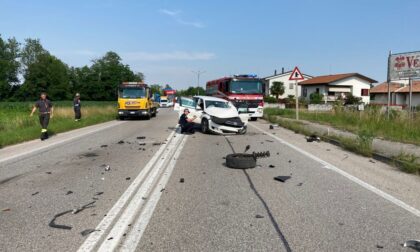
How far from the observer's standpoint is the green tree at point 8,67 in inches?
3354

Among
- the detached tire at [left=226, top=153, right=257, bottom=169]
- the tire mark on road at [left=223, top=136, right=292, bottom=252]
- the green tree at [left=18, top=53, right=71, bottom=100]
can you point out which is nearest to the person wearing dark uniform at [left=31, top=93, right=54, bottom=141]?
the detached tire at [left=226, top=153, right=257, bottom=169]

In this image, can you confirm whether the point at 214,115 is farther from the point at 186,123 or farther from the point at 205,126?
the point at 186,123

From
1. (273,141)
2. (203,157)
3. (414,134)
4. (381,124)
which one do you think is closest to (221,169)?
(203,157)

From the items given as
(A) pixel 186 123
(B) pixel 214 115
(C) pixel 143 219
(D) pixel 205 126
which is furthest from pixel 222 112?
(C) pixel 143 219

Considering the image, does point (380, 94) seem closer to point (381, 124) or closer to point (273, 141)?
point (381, 124)

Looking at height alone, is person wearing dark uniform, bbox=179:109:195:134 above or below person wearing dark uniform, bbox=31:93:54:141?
below

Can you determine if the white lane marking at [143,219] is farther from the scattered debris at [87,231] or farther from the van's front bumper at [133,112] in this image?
the van's front bumper at [133,112]

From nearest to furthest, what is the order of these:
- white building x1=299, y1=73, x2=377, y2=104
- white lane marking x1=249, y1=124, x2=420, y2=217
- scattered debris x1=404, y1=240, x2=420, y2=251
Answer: scattered debris x1=404, y1=240, x2=420, y2=251 < white lane marking x1=249, y1=124, x2=420, y2=217 < white building x1=299, y1=73, x2=377, y2=104

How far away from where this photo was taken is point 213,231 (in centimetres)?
450

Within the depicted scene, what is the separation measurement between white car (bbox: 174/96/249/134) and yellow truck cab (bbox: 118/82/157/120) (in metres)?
9.85

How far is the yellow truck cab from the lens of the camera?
28359mm

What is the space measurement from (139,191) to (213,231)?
7.58 feet

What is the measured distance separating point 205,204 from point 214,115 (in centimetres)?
1162

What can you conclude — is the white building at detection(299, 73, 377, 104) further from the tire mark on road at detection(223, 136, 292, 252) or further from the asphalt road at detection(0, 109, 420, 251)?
the tire mark on road at detection(223, 136, 292, 252)
